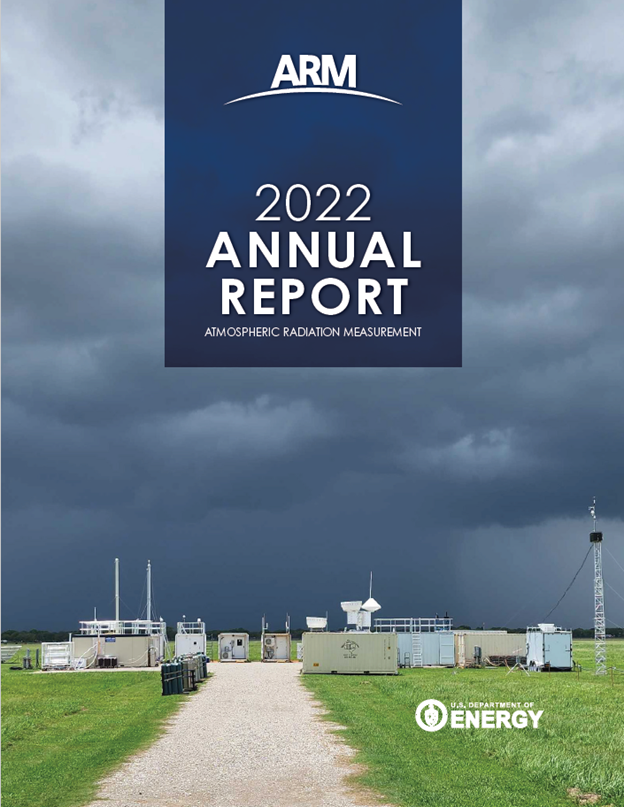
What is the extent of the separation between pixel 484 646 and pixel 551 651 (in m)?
7.14

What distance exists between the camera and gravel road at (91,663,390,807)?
18109mm

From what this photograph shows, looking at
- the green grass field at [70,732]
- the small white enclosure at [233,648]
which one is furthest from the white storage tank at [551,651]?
the green grass field at [70,732]

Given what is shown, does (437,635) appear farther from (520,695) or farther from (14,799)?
(14,799)

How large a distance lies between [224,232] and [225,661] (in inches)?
2355

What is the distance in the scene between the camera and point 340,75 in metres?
23.4

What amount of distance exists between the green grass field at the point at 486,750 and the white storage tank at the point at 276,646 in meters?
34.2

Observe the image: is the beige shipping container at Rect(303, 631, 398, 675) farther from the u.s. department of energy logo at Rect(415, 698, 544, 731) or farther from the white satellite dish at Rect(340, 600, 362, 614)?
the u.s. department of energy logo at Rect(415, 698, 544, 731)

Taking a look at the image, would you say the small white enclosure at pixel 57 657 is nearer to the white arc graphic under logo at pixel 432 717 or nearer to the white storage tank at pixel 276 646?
the white storage tank at pixel 276 646

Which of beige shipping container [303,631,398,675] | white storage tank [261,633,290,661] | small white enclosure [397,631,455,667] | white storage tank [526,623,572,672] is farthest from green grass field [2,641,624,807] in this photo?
white storage tank [261,633,290,661]

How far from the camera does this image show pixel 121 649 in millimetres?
72375

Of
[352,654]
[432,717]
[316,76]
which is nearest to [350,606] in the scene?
[352,654]

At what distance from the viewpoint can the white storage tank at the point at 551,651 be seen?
64.3 meters

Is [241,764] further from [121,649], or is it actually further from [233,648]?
[233,648]

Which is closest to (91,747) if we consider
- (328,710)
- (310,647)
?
(328,710)
